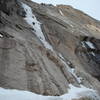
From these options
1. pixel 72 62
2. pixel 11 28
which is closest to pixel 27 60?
pixel 11 28

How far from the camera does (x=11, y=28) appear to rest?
58.3 feet

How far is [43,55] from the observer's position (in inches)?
644

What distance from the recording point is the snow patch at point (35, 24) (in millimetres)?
21277

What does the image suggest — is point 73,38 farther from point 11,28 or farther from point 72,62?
point 11,28

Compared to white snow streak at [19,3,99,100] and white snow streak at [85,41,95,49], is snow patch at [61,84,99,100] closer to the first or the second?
white snow streak at [19,3,99,100]

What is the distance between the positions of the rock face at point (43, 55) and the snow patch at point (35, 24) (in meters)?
0.46

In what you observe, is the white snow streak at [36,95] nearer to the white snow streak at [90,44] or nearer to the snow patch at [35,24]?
the snow patch at [35,24]

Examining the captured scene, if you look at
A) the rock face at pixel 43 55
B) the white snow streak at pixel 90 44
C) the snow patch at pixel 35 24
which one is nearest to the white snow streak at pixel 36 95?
the snow patch at pixel 35 24

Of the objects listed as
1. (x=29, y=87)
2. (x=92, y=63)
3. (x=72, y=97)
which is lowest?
(x=92, y=63)

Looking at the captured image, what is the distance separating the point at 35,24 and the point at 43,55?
26.6 feet

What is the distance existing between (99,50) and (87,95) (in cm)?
1276

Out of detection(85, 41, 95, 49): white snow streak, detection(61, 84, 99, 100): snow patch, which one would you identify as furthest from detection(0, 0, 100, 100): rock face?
detection(61, 84, 99, 100): snow patch

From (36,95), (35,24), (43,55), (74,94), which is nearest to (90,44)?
(35,24)

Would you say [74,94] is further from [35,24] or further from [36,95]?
[35,24]
